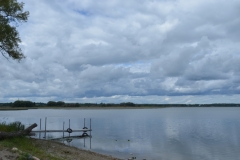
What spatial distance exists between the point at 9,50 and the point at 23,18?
2723mm

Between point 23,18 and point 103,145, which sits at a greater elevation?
point 23,18

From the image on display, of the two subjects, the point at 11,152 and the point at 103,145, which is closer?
the point at 11,152

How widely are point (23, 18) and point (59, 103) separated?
180168mm

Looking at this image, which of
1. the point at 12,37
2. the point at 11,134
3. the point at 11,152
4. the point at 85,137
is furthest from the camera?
the point at 85,137

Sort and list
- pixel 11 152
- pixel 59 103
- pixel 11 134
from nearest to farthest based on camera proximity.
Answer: pixel 11 152
pixel 11 134
pixel 59 103

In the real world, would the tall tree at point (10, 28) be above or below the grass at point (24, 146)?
above

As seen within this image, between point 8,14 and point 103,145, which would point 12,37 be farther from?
point 103,145

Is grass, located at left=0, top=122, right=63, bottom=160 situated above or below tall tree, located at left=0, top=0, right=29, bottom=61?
below

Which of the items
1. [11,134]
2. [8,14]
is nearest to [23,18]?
[8,14]

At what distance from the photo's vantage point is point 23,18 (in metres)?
20.7

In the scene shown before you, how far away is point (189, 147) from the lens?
1215 inches

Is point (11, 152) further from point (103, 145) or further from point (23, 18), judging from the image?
point (103, 145)

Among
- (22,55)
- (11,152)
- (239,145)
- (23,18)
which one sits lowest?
(239,145)

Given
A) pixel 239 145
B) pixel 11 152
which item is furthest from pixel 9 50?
pixel 239 145
